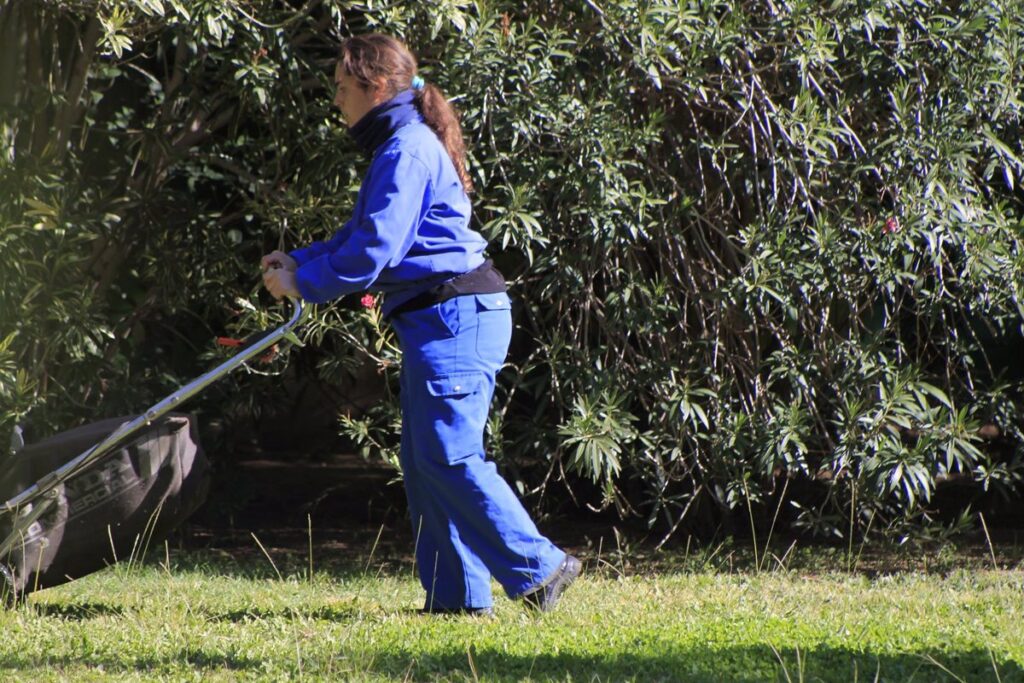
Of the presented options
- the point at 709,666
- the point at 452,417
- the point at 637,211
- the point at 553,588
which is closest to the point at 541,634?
the point at 553,588

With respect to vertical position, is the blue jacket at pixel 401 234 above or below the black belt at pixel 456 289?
above

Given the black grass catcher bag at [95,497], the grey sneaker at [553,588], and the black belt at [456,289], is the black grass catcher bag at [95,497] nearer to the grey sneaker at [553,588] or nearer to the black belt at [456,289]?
the black belt at [456,289]

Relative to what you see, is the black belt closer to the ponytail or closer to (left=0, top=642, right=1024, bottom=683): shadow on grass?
the ponytail

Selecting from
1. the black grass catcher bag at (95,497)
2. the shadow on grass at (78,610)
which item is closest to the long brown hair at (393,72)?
the black grass catcher bag at (95,497)

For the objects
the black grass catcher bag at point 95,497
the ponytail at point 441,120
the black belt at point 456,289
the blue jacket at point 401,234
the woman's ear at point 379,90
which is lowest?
the black grass catcher bag at point 95,497

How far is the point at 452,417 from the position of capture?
4.29 metres

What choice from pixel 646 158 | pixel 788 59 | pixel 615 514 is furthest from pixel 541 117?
pixel 615 514

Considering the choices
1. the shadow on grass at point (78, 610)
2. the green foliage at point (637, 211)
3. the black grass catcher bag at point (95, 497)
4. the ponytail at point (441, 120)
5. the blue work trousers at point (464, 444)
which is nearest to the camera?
the blue work trousers at point (464, 444)

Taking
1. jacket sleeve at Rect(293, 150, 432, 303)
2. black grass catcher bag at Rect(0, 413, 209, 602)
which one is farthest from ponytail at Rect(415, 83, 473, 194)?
black grass catcher bag at Rect(0, 413, 209, 602)

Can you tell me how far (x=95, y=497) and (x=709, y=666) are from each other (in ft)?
7.35

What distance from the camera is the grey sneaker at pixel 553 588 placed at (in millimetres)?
4441

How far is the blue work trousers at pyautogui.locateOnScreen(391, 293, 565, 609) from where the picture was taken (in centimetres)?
429

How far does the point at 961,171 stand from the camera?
567 cm

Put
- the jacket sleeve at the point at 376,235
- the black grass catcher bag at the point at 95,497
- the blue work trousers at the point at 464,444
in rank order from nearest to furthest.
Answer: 1. the jacket sleeve at the point at 376,235
2. the blue work trousers at the point at 464,444
3. the black grass catcher bag at the point at 95,497
